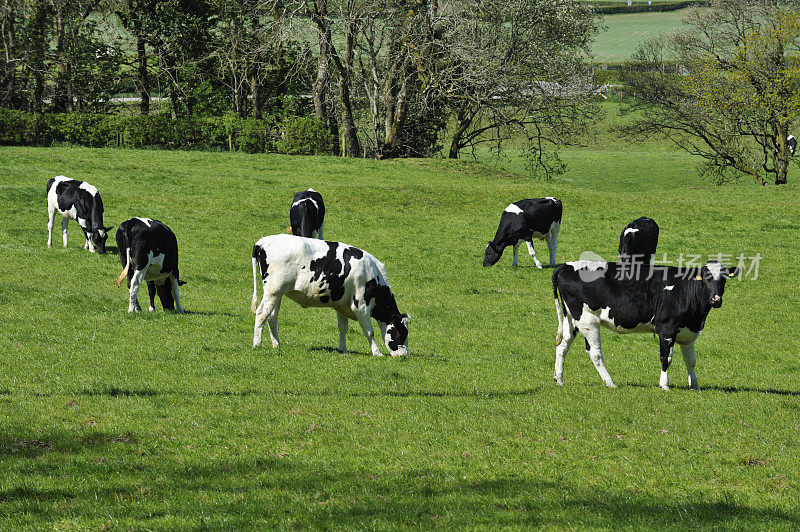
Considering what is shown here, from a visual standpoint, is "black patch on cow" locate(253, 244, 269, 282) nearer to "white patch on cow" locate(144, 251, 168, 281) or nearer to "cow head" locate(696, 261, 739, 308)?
"white patch on cow" locate(144, 251, 168, 281)

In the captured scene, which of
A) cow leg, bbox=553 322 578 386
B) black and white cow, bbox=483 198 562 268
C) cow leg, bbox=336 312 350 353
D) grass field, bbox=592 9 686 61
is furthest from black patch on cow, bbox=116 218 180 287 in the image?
grass field, bbox=592 9 686 61

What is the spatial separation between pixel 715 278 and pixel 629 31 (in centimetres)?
13706

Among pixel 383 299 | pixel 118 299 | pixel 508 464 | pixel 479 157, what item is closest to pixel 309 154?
pixel 479 157

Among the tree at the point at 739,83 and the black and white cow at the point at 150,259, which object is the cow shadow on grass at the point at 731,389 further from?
the tree at the point at 739,83

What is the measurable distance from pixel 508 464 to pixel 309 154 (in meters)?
41.0

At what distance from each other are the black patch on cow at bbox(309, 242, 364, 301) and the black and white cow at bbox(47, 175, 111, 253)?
12.2 metres

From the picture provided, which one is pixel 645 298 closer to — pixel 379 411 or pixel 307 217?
pixel 379 411

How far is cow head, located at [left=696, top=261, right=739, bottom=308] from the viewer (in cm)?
1266

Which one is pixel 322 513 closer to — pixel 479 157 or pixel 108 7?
pixel 108 7

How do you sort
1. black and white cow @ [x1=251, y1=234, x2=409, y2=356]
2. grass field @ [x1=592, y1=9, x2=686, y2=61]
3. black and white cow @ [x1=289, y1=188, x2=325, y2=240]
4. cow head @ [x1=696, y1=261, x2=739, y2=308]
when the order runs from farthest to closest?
grass field @ [x1=592, y1=9, x2=686, y2=61]
black and white cow @ [x1=289, y1=188, x2=325, y2=240]
black and white cow @ [x1=251, y1=234, x2=409, y2=356]
cow head @ [x1=696, y1=261, x2=739, y2=308]

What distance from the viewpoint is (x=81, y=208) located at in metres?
24.3

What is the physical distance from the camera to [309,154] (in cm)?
4825

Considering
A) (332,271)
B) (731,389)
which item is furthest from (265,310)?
(731,389)

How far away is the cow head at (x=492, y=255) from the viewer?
25.8 meters
